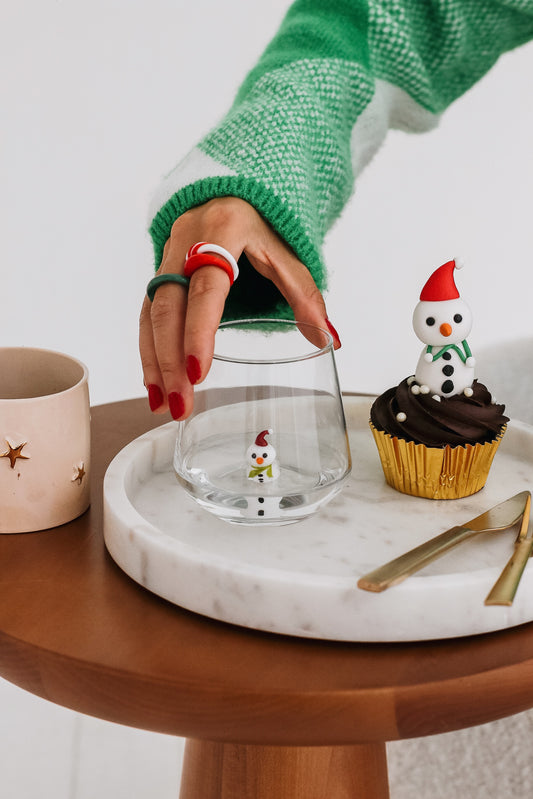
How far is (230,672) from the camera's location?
1.18 feet

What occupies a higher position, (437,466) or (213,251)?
A: (213,251)

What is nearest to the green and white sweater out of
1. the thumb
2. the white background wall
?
the thumb

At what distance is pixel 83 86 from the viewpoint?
1.24 meters

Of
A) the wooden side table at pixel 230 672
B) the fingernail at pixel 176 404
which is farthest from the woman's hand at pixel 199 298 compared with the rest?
the wooden side table at pixel 230 672

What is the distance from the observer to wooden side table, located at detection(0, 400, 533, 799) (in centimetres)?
35

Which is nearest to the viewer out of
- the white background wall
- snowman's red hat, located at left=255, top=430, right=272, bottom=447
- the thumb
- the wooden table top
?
the wooden table top

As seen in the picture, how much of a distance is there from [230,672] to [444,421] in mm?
223

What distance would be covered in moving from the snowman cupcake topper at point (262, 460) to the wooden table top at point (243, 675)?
95mm

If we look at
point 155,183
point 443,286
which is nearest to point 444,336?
point 443,286

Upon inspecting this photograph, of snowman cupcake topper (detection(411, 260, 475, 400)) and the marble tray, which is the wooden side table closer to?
the marble tray

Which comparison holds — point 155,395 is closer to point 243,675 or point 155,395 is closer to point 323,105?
point 243,675

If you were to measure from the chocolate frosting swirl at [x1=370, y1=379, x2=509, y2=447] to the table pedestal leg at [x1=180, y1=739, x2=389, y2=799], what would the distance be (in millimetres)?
197

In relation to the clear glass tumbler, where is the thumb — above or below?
above

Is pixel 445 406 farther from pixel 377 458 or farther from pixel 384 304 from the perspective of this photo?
pixel 384 304
